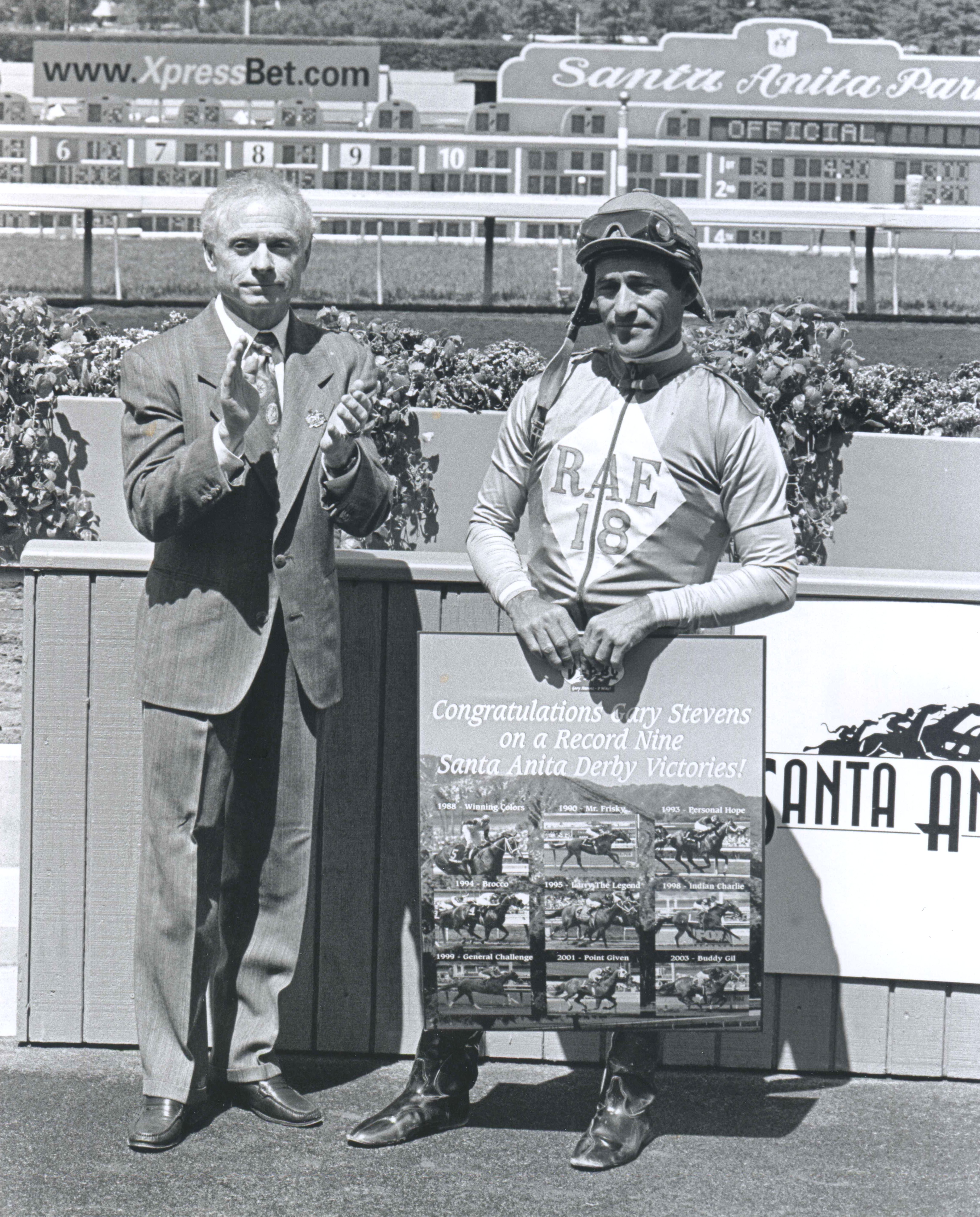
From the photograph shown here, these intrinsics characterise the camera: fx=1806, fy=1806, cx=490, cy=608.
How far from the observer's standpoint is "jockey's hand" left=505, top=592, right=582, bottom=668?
363 cm

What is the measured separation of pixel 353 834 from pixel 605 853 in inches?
32.5

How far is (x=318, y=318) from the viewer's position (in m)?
8.30

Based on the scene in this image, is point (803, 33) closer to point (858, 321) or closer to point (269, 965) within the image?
point (858, 321)

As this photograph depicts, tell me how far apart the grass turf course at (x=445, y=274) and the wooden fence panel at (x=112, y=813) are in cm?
1014

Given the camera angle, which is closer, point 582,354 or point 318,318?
point 582,354

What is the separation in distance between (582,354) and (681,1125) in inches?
68.0

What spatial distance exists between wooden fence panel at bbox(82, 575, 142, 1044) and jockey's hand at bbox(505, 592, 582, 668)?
3.55 ft

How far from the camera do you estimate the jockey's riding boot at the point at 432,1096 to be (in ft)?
12.8

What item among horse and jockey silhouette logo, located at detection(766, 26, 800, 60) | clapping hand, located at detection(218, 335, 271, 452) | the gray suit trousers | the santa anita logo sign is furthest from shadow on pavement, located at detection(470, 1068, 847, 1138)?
horse and jockey silhouette logo, located at detection(766, 26, 800, 60)

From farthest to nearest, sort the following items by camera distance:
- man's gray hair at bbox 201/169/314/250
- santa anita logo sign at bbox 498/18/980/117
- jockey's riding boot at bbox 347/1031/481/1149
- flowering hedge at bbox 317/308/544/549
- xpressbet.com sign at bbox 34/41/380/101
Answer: xpressbet.com sign at bbox 34/41/380/101
santa anita logo sign at bbox 498/18/980/117
flowering hedge at bbox 317/308/544/549
jockey's riding boot at bbox 347/1031/481/1149
man's gray hair at bbox 201/169/314/250

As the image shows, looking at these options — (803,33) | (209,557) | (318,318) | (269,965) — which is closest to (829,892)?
(269,965)

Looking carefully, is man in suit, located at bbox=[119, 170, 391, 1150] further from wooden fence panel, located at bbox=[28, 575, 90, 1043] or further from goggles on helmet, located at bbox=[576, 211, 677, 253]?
goggles on helmet, located at bbox=[576, 211, 677, 253]

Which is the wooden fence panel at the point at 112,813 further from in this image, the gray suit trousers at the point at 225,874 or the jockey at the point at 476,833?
the jockey at the point at 476,833

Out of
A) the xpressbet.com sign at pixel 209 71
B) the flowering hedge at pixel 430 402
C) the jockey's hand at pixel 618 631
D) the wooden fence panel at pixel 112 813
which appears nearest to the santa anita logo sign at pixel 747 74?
the xpressbet.com sign at pixel 209 71
